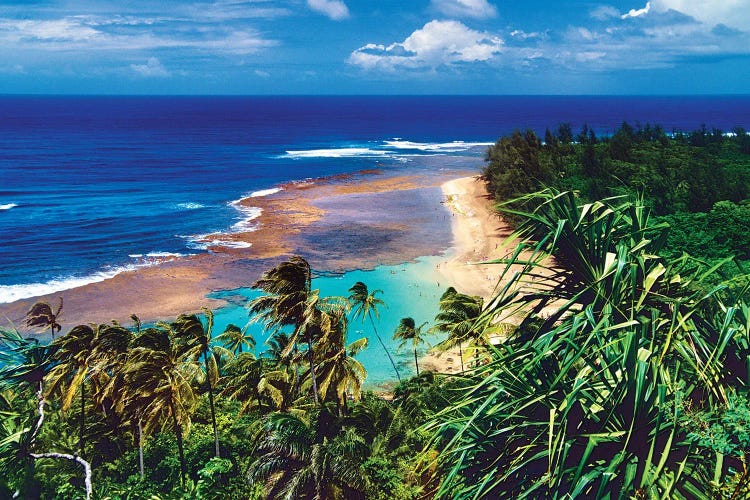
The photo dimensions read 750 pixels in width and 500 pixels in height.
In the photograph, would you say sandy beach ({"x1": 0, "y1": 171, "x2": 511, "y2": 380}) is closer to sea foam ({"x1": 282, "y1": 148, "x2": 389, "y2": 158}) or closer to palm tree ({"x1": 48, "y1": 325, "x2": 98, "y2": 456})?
palm tree ({"x1": 48, "y1": 325, "x2": 98, "y2": 456})

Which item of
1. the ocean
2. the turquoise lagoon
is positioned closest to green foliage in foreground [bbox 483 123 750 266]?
the turquoise lagoon

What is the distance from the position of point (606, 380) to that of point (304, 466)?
27.7 ft

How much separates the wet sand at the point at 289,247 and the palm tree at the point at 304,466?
2322 cm

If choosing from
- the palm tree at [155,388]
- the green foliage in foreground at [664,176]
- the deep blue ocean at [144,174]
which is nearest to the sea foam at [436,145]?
the deep blue ocean at [144,174]

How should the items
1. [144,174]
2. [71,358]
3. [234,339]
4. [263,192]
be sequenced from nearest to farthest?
[71,358] < [234,339] < [263,192] < [144,174]

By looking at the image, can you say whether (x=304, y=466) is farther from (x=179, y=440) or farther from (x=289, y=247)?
(x=289, y=247)

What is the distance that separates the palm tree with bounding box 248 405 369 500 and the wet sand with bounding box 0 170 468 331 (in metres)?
23.2

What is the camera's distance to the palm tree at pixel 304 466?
13.9 meters

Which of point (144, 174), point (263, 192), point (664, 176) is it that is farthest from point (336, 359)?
point (144, 174)

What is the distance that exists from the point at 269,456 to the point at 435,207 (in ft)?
170

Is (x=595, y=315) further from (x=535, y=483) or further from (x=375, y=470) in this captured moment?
(x=375, y=470)

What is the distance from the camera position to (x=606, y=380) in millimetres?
7988

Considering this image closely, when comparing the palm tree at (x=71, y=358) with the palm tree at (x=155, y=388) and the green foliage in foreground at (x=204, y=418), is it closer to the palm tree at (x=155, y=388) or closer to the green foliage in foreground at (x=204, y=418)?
the green foliage in foreground at (x=204, y=418)

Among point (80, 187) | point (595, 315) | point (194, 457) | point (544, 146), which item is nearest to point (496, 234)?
point (544, 146)
